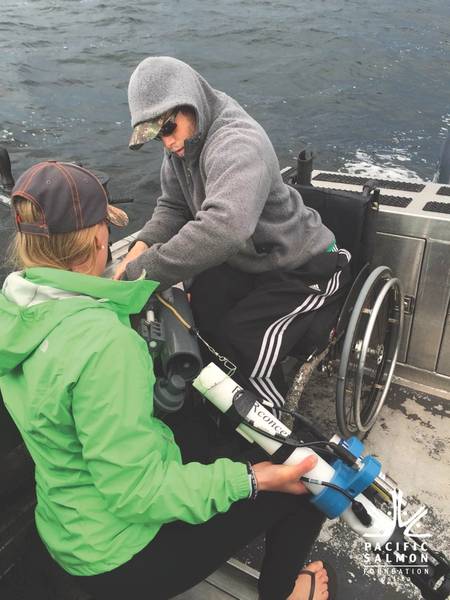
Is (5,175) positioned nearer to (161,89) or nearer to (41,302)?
(161,89)

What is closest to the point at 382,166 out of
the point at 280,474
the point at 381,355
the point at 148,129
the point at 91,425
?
the point at 381,355

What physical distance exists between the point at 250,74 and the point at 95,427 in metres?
11.2

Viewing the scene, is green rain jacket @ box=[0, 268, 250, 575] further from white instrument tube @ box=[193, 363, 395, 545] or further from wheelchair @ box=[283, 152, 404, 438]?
wheelchair @ box=[283, 152, 404, 438]

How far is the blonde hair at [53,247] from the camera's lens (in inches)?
56.3

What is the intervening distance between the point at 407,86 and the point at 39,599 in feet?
37.4

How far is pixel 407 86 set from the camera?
1109 cm

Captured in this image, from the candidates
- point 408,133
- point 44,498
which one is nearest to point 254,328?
point 44,498

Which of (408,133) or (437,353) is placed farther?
(408,133)

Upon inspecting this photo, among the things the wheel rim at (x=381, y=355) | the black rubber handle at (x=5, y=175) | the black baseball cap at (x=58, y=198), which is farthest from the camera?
the black rubber handle at (x=5, y=175)

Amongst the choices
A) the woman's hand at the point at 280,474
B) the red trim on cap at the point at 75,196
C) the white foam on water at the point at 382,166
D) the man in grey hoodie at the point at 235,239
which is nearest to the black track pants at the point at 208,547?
the woman's hand at the point at 280,474

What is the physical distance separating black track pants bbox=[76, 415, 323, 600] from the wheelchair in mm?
467

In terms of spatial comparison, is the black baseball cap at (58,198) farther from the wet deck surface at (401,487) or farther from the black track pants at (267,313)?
the wet deck surface at (401,487)

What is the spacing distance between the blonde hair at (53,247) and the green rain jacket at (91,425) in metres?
0.08

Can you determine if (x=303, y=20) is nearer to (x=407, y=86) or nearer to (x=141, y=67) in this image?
(x=407, y=86)
